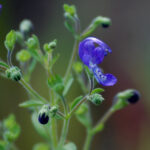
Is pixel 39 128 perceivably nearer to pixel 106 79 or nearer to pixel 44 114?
pixel 44 114

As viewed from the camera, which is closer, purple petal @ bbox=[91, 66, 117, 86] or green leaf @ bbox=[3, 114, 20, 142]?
purple petal @ bbox=[91, 66, 117, 86]

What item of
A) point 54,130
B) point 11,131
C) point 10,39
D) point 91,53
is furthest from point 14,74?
point 11,131

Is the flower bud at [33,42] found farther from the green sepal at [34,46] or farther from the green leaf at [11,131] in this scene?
the green leaf at [11,131]

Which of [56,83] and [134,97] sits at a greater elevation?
[134,97]

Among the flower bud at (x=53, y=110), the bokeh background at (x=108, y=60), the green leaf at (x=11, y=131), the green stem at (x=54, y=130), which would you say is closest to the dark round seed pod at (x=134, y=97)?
the green stem at (x=54, y=130)

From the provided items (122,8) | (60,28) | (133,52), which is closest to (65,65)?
(60,28)

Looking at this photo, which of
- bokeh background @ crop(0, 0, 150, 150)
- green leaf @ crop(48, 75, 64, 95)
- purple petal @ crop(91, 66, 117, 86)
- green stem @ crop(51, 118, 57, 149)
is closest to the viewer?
purple petal @ crop(91, 66, 117, 86)

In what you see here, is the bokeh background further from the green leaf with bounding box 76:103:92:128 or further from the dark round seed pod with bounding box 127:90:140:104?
the dark round seed pod with bounding box 127:90:140:104

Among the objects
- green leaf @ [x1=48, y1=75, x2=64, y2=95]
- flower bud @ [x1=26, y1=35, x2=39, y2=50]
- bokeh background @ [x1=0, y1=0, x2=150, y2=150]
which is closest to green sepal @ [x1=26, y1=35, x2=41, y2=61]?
flower bud @ [x1=26, y1=35, x2=39, y2=50]
